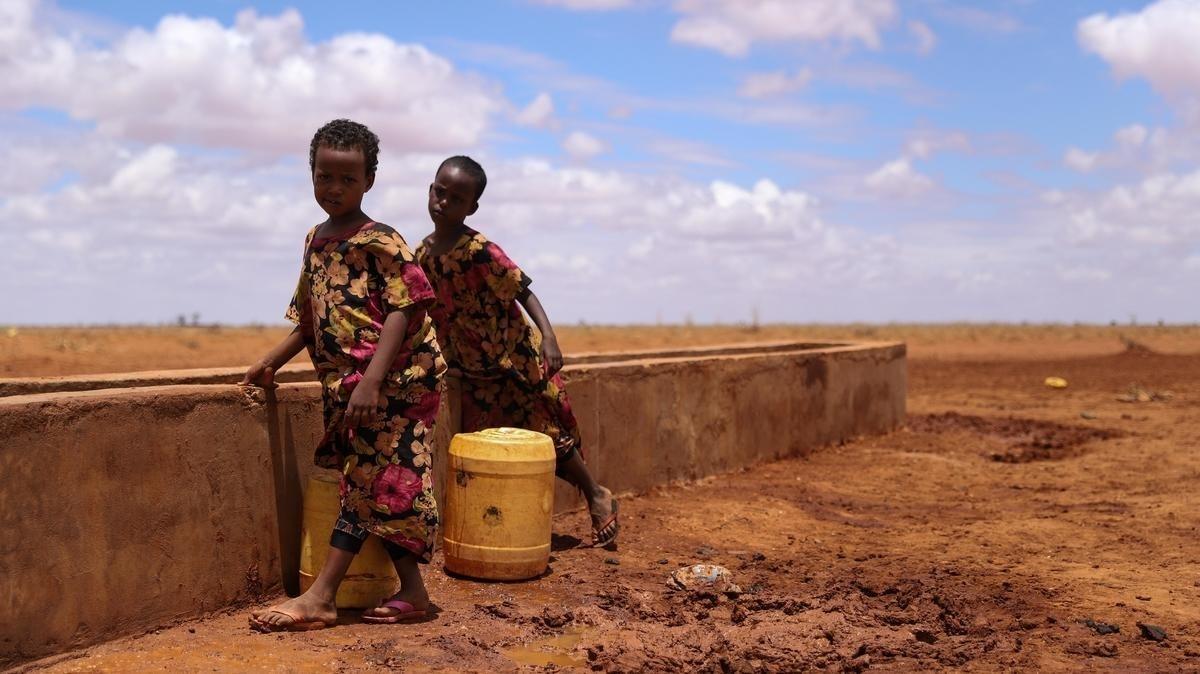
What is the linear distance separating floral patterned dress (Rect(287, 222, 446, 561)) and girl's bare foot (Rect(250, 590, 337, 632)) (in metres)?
0.27

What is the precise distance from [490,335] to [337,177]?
1.42 meters

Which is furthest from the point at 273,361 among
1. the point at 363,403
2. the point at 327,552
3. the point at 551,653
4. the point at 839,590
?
the point at 839,590

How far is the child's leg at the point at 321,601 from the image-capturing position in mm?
3996

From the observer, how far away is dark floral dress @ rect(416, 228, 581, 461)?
5.19 meters

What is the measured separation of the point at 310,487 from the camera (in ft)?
14.4

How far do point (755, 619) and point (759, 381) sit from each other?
4.29 m

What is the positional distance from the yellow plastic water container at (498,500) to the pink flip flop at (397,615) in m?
0.62

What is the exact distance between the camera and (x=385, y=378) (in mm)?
4078

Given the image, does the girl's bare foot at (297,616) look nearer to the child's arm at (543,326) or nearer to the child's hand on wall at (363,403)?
the child's hand on wall at (363,403)

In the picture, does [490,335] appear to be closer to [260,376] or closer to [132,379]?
[260,376]

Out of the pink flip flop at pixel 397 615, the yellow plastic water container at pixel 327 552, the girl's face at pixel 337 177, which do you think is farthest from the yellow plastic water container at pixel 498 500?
the girl's face at pixel 337 177

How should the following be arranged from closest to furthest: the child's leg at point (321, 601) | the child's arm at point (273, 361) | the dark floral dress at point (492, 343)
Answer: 1. the child's leg at point (321, 601)
2. the child's arm at point (273, 361)
3. the dark floral dress at point (492, 343)

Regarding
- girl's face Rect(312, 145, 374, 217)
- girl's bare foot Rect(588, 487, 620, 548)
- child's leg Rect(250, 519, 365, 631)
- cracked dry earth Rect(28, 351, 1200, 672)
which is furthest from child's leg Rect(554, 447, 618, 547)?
girl's face Rect(312, 145, 374, 217)

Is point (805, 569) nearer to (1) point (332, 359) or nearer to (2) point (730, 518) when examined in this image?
(2) point (730, 518)
